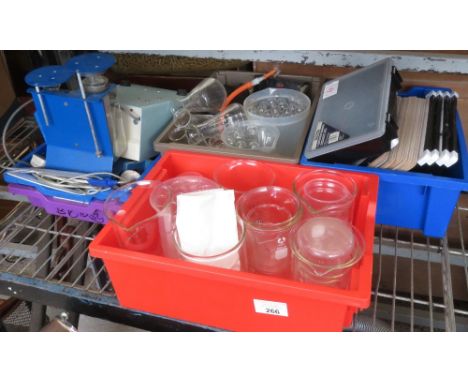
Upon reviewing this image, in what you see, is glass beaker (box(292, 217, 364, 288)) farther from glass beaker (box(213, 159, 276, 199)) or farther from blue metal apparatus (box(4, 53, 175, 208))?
blue metal apparatus (box(4, 53, 175, 208))

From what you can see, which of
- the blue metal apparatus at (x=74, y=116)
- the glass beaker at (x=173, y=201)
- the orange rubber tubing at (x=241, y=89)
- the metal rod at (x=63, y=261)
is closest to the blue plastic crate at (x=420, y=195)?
the glass beaker at (x=173, y=201)

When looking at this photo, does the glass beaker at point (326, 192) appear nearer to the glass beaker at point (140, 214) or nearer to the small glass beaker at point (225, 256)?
the small glass beaker at point (225, 256)

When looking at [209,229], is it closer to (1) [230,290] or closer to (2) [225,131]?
(1) [230,290]

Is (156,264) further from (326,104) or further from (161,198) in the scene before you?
(326,104)

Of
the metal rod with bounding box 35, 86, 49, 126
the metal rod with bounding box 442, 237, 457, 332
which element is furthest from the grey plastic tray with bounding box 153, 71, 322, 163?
the metal rod with bounding box 442, 237, 457, 332

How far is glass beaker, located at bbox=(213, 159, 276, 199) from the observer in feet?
2.94

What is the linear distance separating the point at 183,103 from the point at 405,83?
64cm

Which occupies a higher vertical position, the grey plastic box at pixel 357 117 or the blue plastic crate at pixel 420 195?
the grey plastic box at pixel 357 117

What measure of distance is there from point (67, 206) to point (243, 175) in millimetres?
447

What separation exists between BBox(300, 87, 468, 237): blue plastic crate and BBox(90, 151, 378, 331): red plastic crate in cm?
5

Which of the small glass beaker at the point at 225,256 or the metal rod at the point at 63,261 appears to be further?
the metal rod at the point at 63,261

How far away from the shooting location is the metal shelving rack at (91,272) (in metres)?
0.86

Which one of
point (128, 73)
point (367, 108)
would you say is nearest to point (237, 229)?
point (367, 108)

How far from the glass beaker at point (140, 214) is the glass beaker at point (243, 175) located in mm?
143
